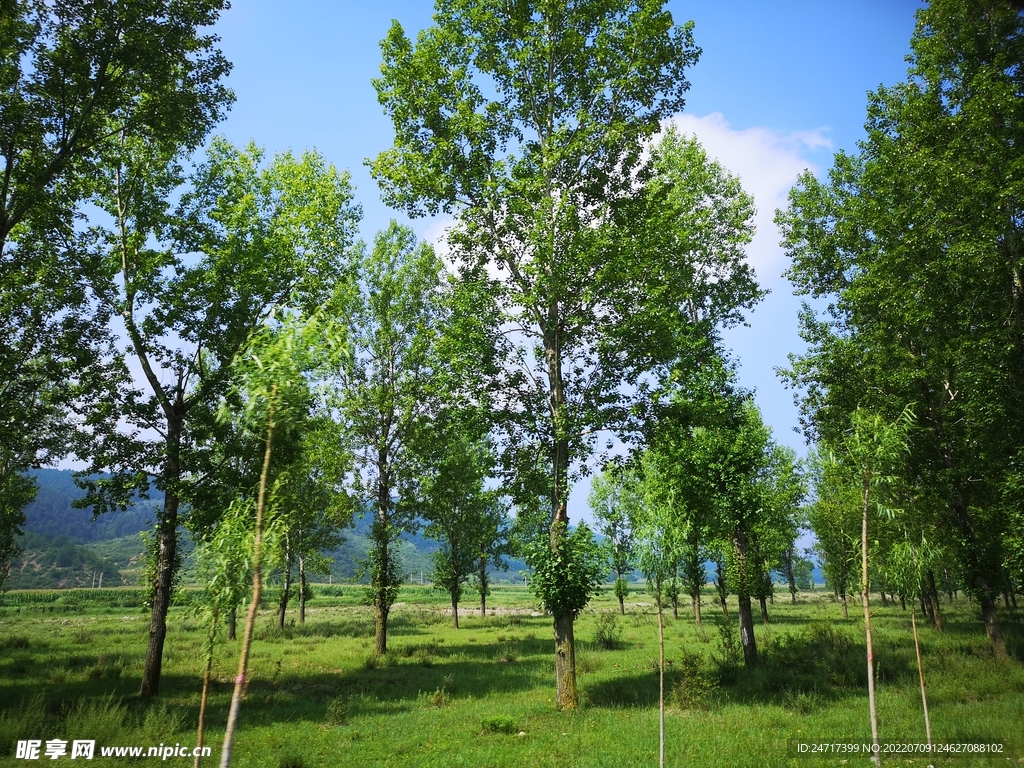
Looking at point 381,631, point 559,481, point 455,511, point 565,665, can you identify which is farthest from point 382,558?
point 455,511

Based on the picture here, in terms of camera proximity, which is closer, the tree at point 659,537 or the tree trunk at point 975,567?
the tree at point 659,537

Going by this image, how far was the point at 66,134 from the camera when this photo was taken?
14523 mm

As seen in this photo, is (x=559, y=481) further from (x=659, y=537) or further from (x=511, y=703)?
(x=511, y=703)

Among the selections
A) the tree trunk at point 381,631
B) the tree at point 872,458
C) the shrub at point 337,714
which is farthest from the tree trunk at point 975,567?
the tree trunk at point 381,631

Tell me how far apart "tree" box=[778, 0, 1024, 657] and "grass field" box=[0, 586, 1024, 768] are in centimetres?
664

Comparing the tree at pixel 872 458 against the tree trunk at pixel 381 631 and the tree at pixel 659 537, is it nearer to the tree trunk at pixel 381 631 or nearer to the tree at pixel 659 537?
the tree at pixel 659 537

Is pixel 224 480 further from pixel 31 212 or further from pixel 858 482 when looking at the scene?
pixel 858 482

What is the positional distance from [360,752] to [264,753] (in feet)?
6.70

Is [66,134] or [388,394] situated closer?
[66,134]

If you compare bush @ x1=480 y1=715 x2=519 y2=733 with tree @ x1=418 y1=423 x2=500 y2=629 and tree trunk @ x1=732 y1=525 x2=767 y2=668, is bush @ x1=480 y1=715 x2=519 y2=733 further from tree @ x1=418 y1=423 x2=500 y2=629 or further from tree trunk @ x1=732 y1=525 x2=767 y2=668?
tree @ x1=418 y1=423 x2=500 y2=629

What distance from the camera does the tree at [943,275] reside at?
17.0m

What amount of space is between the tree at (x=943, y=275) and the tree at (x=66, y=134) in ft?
79.9

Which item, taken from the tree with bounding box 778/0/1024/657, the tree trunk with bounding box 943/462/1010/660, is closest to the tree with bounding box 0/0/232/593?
the tree with bounding box 778/0/1024/657

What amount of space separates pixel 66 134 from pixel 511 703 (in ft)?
68.7
